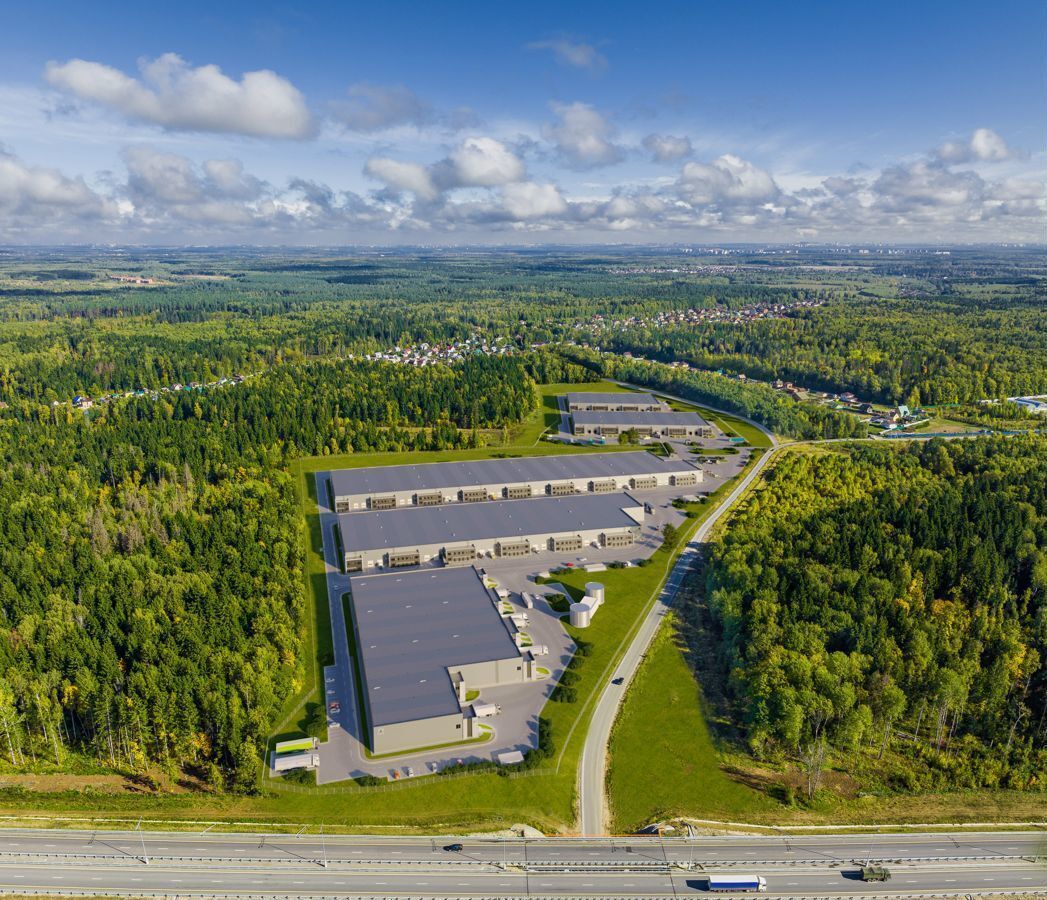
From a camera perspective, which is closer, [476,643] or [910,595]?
[476,643]

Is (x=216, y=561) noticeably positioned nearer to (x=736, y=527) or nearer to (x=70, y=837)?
(x=70, y=837)

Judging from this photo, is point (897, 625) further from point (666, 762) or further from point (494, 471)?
point (494, 471)

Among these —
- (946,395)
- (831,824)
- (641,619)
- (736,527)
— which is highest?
(946,395)

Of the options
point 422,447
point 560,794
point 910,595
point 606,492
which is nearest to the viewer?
point 560,794

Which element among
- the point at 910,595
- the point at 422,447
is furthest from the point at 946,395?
the point at 422,447

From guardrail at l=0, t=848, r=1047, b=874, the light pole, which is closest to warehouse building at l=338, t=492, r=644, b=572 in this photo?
the light pole

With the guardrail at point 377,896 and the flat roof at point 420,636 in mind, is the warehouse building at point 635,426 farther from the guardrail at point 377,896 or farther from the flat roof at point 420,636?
the guardrail at point 377,896
